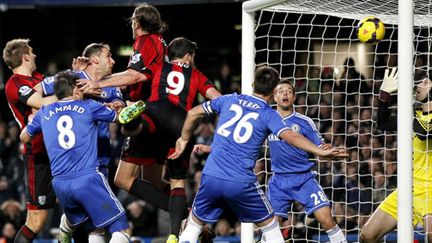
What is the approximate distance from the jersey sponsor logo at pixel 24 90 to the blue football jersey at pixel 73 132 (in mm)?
908

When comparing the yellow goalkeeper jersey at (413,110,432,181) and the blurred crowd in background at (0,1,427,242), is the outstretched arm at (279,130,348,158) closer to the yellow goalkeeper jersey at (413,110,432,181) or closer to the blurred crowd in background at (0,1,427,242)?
the yellow goalkeeper jersey at (413,110,432,181)

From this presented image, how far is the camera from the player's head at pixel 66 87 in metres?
8.54

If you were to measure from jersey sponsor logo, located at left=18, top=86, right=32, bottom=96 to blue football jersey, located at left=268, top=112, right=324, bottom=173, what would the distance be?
8.14 feet

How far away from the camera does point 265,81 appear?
832 cm

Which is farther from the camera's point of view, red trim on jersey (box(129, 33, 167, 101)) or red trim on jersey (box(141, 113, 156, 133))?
red trim on jersey (box(129, 33, 167, 101))

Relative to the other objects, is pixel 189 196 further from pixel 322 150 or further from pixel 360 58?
pixel 322 150

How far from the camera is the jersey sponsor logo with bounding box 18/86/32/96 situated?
9352 mm

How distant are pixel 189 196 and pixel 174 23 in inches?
207

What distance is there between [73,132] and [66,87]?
40 cm

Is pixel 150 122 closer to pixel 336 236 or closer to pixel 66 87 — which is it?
pixel 66 87

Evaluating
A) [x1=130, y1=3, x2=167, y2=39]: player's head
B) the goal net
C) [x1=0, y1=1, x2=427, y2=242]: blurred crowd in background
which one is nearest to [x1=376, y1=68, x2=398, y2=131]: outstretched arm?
the goal net

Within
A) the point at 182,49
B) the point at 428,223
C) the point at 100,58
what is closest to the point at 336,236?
the point at 428,223

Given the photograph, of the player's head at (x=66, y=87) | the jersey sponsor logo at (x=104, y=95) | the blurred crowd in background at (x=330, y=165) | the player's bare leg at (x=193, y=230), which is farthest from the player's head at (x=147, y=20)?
the blurred crowd in background at (x=330, y=165)

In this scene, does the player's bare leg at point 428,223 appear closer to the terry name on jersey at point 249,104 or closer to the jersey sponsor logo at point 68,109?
the terry name on jersey at point 249,104
